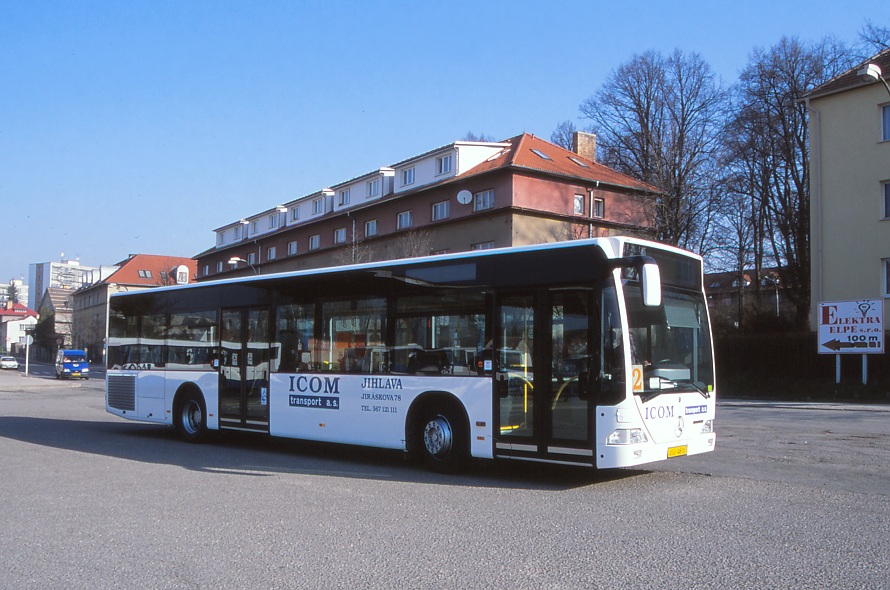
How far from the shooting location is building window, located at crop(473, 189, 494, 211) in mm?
41906

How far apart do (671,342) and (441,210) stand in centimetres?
3576

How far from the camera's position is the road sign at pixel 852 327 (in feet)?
90.4

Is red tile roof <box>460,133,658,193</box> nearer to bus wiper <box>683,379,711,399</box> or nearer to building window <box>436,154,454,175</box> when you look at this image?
building window <box>436,154,454,175</box>

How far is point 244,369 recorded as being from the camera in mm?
14094

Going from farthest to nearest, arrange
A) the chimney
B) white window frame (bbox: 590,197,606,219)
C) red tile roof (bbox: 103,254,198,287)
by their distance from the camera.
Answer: red tile roof (bbox: 103,254,198,287)
the chimney
white window frame (bbox: 590,197,606,219)

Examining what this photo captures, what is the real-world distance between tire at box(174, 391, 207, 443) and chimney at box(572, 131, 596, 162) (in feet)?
126

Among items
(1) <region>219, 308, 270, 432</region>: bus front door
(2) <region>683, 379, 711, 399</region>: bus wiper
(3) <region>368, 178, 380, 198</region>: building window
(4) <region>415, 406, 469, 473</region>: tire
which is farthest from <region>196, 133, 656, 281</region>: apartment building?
(2) <region>683, 379, 711, 399</region>: bus wiper

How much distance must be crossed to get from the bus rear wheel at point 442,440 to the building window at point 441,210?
111 ft

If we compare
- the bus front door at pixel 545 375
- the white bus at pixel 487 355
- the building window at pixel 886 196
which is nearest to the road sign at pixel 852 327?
the building window at pixel 886 196

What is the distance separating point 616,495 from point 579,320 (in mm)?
2011

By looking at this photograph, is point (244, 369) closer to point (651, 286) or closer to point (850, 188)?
point (651, 286)

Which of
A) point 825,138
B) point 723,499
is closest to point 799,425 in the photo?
point 723,499

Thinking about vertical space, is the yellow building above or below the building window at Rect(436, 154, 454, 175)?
below

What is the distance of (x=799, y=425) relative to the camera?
17.9 meters
